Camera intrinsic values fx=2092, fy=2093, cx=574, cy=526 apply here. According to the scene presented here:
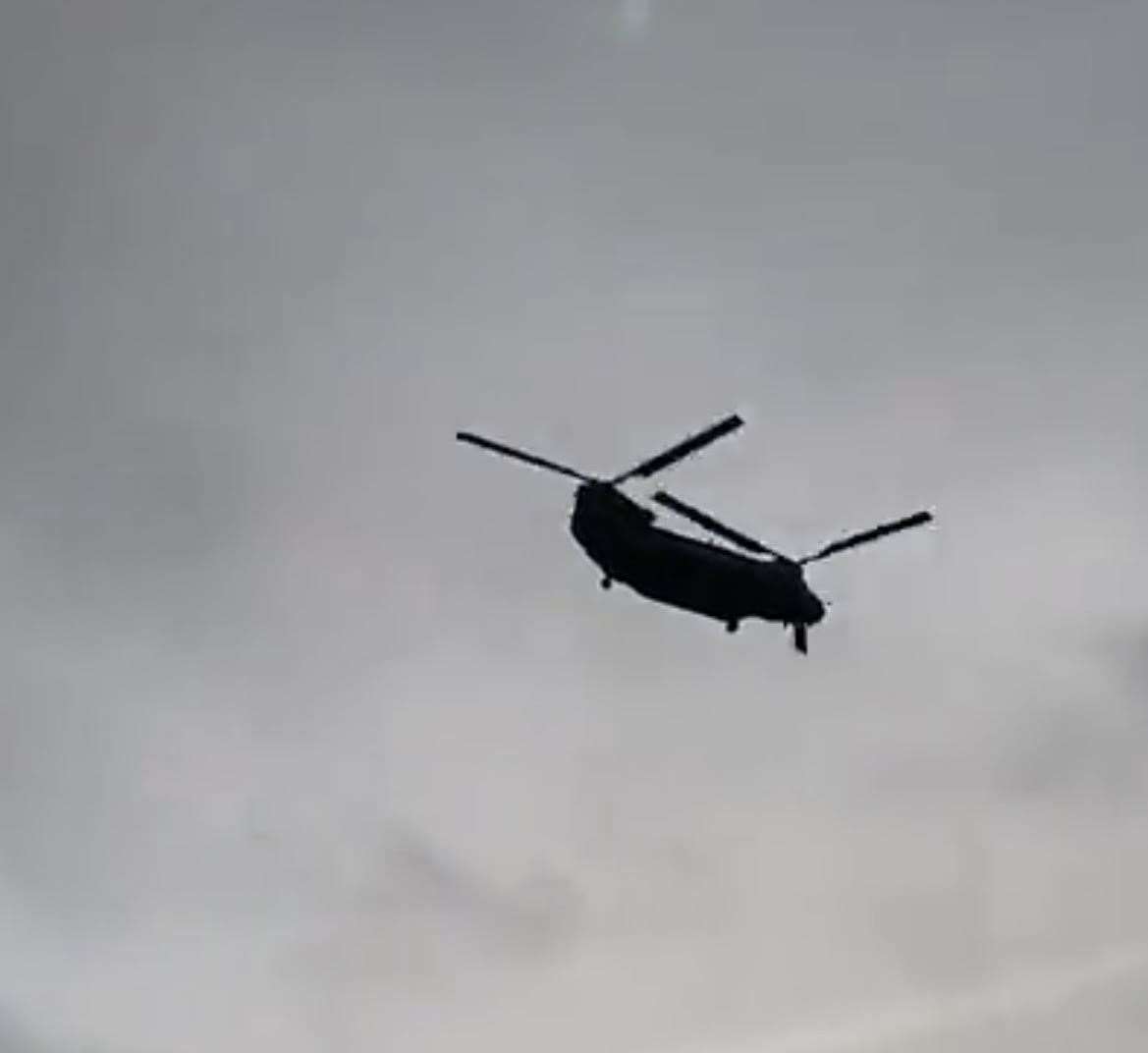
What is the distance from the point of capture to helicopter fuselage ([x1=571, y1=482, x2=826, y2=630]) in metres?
106

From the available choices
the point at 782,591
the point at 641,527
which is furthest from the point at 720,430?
the point at 782,591

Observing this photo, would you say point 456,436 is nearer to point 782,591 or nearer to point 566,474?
point 566,474

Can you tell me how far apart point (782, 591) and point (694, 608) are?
21.7 ft

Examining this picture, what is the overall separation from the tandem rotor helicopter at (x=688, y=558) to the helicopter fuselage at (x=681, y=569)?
5 cm

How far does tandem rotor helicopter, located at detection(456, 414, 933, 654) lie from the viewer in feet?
345

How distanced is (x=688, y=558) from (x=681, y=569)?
2.83ft

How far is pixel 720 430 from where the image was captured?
102562mm

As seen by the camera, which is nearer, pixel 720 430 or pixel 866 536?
pixel 720 430

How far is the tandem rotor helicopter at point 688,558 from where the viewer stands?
10519 cm

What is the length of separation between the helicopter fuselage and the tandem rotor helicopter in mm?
49

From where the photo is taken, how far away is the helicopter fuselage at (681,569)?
105500mm

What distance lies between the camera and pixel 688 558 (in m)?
109

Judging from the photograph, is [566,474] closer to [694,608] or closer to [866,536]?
[694,608]

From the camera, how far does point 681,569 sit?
108438mm
